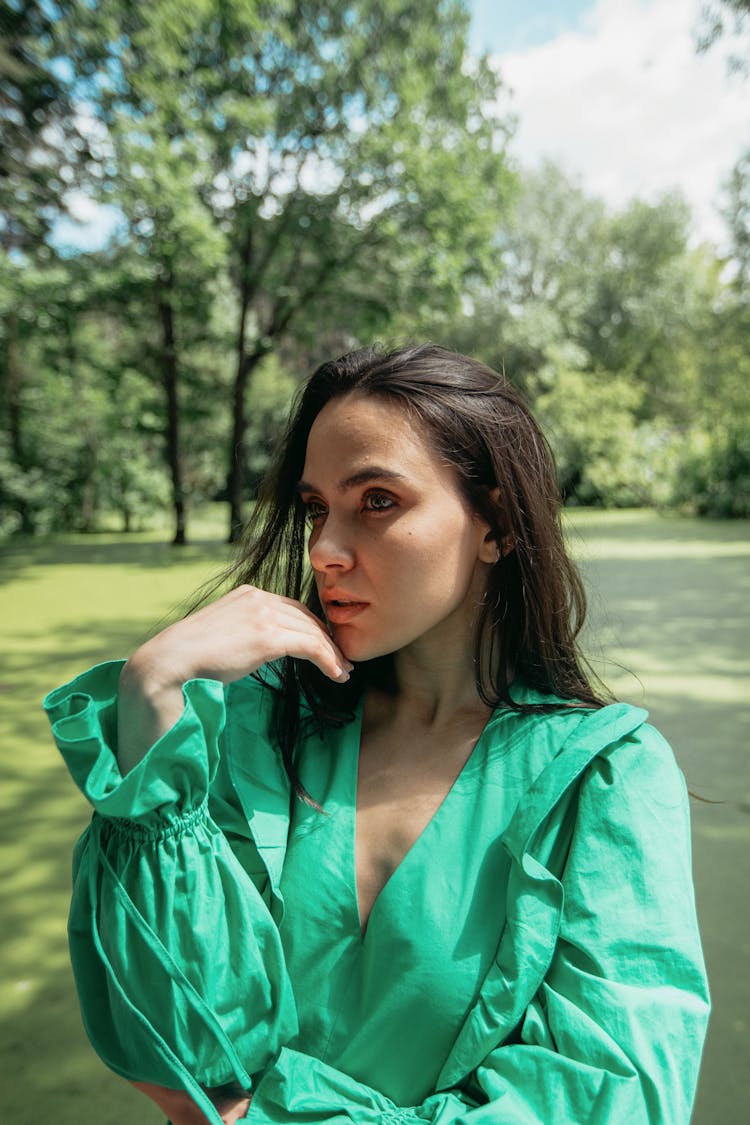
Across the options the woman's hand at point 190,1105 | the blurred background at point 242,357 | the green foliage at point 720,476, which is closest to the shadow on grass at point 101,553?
the blurred background at point 242,357

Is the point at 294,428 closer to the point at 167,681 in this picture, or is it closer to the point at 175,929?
the point at 167,681

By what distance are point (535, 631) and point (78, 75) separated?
10.6m

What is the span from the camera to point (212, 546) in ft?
51.3

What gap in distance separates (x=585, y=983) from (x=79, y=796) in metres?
3.53

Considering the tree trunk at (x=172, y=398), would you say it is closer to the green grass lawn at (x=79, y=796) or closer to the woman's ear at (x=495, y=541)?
the green grass lawn at (x=79, y=796)

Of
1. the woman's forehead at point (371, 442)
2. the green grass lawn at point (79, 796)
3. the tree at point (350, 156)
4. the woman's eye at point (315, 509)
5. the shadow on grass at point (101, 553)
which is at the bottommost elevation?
the shadow on grass at point (101, 553)

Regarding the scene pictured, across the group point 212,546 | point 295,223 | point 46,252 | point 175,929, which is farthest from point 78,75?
point 175,929

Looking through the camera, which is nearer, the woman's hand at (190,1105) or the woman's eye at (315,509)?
the woman's hand at (190,1105)

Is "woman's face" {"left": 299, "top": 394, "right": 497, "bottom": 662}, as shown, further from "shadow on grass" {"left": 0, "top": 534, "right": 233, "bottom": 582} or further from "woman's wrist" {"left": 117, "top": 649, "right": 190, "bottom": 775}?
"shadow on grass" {"left": 0, "top": 534, "right": 233, "bottom": 582}

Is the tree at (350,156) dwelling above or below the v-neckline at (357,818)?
above

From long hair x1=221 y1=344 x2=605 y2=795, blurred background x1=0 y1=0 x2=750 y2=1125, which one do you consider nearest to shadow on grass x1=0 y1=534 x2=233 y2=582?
blurred background x1=0 y1=0 x2=750 y2=1125

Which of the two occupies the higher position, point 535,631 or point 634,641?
point 535,631

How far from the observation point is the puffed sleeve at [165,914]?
3.26 feet

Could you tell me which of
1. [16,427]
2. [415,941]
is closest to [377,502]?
[415,941]
